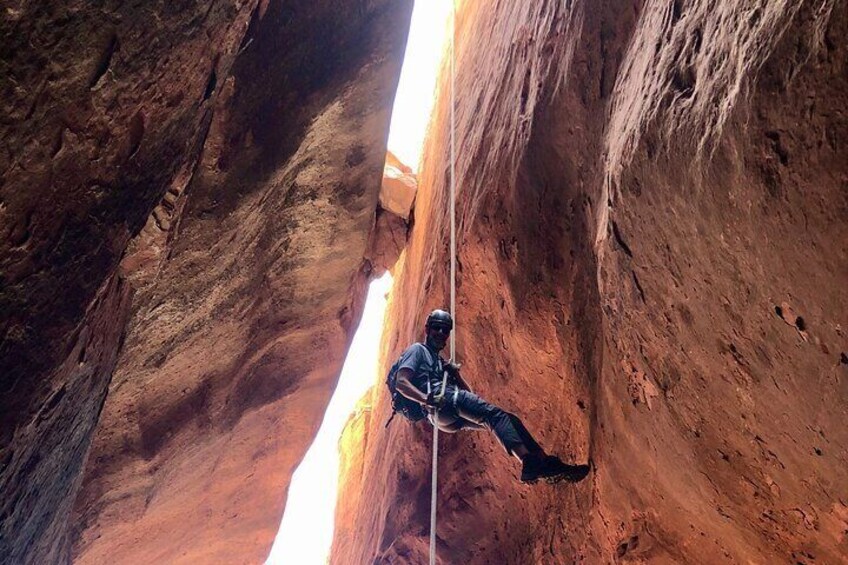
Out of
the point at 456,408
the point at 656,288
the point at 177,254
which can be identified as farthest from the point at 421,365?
the point at 177,254

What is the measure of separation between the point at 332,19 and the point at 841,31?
5.68m

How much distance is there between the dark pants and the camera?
545 centimetres

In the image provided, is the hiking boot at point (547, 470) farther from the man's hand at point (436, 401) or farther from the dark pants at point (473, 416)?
the man's hand at point (436, 401)

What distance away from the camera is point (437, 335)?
6367mm

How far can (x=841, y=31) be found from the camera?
280 centimetres

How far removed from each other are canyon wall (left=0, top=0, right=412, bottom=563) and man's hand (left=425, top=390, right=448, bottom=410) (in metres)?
2.59

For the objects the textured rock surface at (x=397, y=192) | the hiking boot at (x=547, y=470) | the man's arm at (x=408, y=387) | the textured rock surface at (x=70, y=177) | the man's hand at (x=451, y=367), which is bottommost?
the textured rock surface at (x=397, y=192)

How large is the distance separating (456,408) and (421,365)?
1.70 feet

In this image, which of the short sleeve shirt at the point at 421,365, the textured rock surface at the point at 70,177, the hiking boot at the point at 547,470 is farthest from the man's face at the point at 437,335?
the textured rock surface at the point at 70,177

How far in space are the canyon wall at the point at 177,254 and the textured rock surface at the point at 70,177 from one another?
0.01 meters

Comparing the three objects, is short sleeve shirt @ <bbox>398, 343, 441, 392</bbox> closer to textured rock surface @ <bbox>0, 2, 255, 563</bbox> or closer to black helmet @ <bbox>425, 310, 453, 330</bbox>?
black helmet @ <bbox>425, 310, 453, 330</bbox>

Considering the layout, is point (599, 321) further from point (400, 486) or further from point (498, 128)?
point (400, 486)

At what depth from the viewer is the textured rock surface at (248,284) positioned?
7066 mm

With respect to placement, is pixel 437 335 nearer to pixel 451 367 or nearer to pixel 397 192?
pixel 451 367
